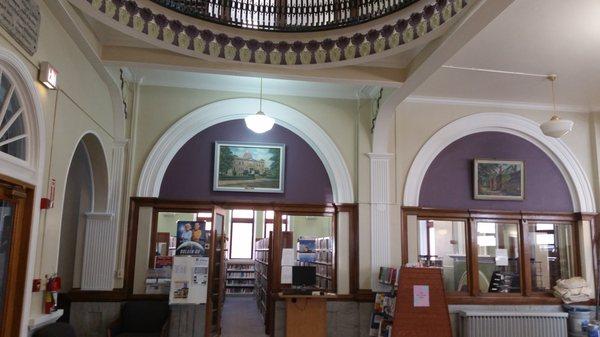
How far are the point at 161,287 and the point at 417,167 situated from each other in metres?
4.72

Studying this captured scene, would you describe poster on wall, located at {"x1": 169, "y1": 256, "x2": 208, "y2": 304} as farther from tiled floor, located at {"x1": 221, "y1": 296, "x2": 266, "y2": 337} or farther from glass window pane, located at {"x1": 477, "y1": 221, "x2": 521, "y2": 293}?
glass window pane, located at {"x1": 477, "y1": 221, "x2": 521, "y2": 293}

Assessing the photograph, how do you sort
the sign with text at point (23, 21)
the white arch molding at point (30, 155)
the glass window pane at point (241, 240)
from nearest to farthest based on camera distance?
1. the sign with text at point (23, 21)
2. the white arch molding at point (30, 155)
3. the glass window pane at point (241, 240)

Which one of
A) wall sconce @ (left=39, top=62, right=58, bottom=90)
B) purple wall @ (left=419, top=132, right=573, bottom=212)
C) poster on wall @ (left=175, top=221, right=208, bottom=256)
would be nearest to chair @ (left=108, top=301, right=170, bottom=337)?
poster on wall @ (left=175, top=221, right=208, bottom=256)

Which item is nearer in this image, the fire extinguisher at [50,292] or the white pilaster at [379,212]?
the fire extinguisher at [50,292]

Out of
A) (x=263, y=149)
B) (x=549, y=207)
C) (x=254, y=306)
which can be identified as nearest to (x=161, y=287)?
(x=263, y=149)

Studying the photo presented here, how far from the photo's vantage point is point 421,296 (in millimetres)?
7277

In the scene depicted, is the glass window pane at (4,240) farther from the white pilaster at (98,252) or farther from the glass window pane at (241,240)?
the glass window pane at (241,240)

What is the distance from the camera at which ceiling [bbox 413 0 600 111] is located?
5727 millimetres

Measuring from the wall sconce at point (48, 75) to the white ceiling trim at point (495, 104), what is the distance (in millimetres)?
5797

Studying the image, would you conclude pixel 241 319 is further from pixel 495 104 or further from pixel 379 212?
pixel 495 104

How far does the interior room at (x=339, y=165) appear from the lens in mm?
6371

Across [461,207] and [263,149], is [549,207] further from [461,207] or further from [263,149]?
[263,149]

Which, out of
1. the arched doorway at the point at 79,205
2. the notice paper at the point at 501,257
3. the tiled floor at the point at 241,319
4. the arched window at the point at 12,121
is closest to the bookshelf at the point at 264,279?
the tiled floor at the point at 241,319

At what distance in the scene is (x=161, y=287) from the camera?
7.84 m
